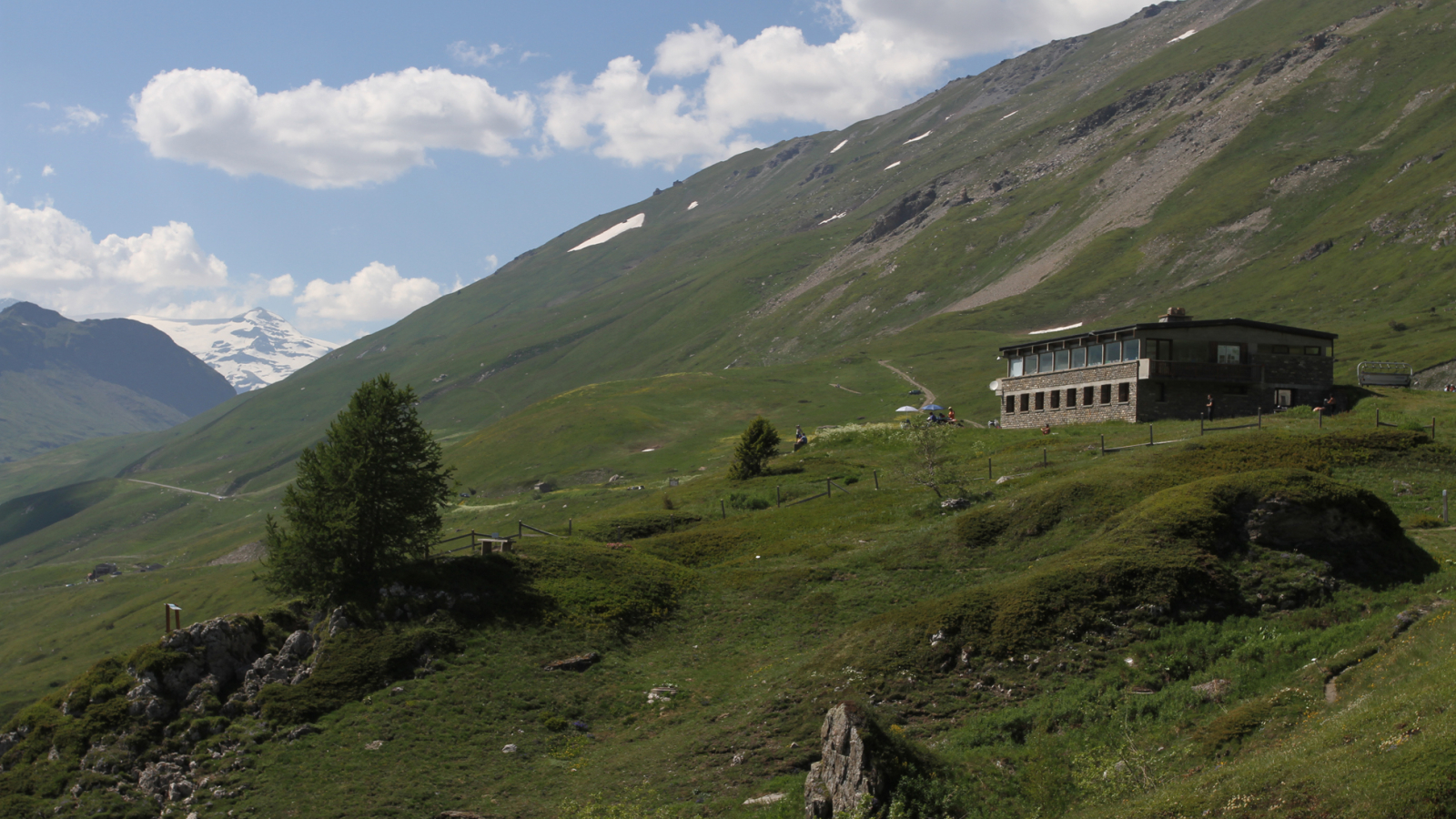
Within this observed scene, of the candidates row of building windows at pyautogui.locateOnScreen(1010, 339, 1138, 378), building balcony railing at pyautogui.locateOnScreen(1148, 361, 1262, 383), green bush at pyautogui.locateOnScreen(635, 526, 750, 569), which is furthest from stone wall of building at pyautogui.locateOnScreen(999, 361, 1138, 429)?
green bush at pyautogui.locateOnScreen(635, 526, 750, 569)

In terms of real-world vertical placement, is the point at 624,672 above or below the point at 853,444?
below

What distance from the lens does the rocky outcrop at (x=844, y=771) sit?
869 inches

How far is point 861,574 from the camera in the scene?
146ft

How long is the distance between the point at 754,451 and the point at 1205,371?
4037 cm

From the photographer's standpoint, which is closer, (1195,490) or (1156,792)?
(1156,792)

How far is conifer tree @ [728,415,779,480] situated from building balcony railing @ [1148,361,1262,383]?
111 feet

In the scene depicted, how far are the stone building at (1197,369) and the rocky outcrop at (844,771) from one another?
6571cm

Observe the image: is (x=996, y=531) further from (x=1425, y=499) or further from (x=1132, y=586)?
(x=1425, y=499)

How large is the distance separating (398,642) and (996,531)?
89.9 ft

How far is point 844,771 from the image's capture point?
2266cm

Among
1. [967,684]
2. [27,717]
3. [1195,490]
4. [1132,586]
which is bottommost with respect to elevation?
[27,717]

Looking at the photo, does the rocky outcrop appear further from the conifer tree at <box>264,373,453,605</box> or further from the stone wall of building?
the stone wall of building

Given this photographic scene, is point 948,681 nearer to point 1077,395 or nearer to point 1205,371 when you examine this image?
point 1205,371

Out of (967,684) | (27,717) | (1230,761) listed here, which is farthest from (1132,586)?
(27,717)
